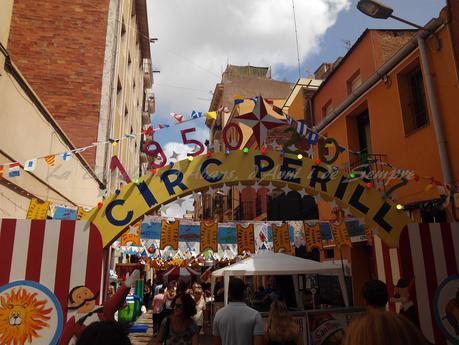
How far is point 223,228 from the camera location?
1307cm

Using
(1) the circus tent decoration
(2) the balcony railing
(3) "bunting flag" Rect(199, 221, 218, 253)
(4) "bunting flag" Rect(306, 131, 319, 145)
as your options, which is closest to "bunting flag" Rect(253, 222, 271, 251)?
(3) "bunting flag" Rect(199, 221, 218, 253)

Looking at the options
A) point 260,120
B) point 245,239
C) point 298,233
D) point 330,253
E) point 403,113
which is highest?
point 403,113

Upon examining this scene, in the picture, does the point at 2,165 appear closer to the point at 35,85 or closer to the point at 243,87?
the point at 35,85

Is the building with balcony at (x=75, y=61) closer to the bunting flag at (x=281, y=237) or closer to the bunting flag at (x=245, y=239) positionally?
the bunting flag at (x=245, y=239)

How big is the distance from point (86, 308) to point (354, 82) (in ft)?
38.5

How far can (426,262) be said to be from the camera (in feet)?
20.4

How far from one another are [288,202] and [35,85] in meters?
13.8

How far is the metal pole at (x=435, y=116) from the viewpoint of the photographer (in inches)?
348

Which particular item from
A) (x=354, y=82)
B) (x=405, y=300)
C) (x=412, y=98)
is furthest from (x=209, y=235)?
(x=354, y=82)

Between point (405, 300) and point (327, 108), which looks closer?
point (405, 300)

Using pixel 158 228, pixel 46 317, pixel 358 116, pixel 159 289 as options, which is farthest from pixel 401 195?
pixel 159 289

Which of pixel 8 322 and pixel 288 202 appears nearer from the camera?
pixel 8 322

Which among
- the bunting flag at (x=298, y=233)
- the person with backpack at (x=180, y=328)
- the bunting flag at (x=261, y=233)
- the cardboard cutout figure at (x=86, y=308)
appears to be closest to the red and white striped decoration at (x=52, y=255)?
the cardboard cutout figure at (x=86, y=308)

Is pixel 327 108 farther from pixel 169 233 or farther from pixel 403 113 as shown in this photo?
pixel 169 233
